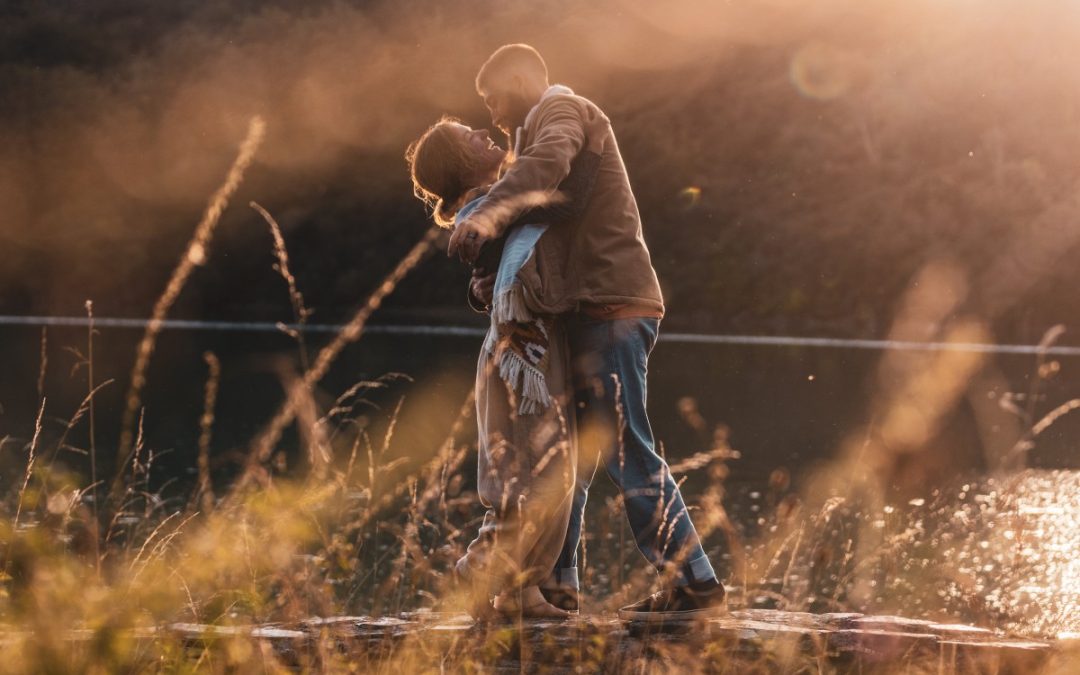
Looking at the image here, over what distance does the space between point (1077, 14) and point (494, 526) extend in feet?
365

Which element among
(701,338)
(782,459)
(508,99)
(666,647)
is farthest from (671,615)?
(701,338)

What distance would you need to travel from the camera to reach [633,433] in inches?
149

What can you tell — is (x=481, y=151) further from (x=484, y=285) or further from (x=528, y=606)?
(x=528, y=606)

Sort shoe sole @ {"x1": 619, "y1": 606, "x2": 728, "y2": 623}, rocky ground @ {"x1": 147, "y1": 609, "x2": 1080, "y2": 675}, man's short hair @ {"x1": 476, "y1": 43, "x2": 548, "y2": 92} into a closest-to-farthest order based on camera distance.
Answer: rocky ground @ {"x1": 147, "y1": 609, "x2": 1080, "y2": 675} < shoe sole @ {"x1": 619, "y1": 606, "x2": 728, "y2": 623} < man's short hair @ {"x1": 476, "y1": 43, "x2": 548, "y2": 92}

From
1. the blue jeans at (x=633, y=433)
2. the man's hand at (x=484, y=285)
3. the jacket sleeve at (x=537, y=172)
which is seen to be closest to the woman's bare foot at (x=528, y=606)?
the blue jeans at (x=633, y=433)

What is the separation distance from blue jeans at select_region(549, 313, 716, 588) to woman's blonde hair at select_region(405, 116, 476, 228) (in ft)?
1.57

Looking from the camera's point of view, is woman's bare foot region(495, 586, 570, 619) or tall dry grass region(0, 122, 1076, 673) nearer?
tall dry grass region(0, 122, 1076, 673)

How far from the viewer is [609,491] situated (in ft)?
50.0

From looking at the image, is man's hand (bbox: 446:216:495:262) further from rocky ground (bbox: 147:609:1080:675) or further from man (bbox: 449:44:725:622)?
rocky ground (bbox: 147:609:1080:675)

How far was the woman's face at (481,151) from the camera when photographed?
395 cm

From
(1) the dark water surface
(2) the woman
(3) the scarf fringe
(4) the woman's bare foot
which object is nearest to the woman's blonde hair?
(2) the woman

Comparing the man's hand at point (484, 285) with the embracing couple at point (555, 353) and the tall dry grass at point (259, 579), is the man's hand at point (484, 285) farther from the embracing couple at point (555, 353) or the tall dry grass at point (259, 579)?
the tall dry grass at point (259, 579)

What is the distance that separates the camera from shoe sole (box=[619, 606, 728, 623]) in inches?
147

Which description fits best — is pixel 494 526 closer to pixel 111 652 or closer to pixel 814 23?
pixel 111 652
